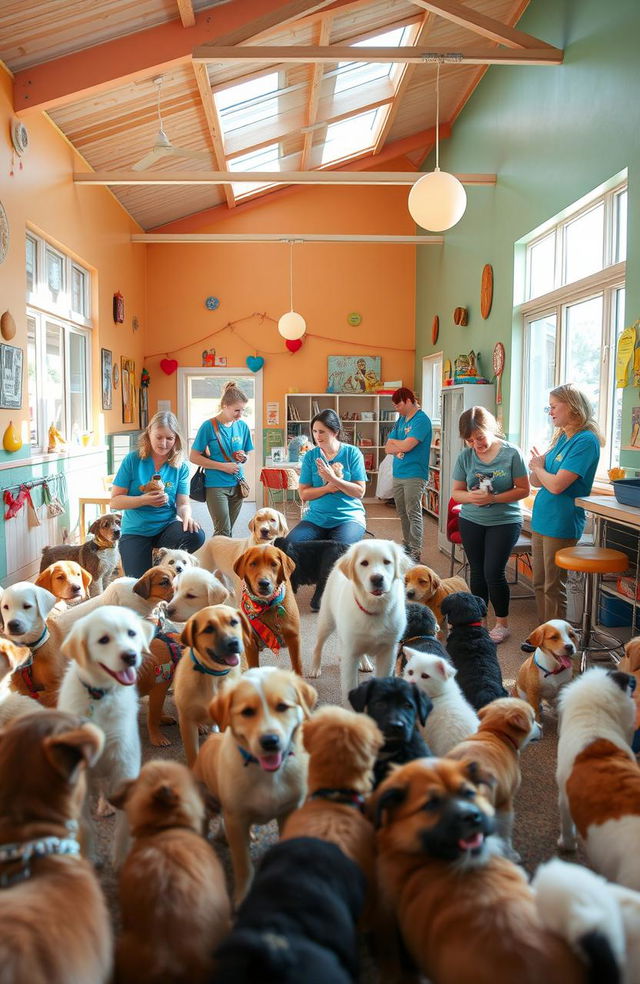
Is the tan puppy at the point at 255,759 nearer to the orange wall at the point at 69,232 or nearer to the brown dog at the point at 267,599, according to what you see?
the brown dog at the point at 267,599

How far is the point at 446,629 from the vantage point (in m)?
3.56

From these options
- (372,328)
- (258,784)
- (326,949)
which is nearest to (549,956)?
(326,949)

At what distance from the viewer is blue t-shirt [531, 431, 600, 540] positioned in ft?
11.5

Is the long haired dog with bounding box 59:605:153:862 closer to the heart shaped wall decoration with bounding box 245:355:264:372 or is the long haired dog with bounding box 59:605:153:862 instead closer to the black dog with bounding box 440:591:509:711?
the black dog with bounding box 440:591:509:711

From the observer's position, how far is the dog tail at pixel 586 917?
107 cm

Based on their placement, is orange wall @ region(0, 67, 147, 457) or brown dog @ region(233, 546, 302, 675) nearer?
brown dog @ region(233, 546, 302, 675)

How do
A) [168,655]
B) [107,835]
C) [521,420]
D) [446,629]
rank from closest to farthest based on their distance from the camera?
[107,835] → [168,655] → [446,629] → [521,420]

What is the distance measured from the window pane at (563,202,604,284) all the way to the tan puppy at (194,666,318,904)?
456 cm

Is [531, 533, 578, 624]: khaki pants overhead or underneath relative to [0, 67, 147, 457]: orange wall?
underneath

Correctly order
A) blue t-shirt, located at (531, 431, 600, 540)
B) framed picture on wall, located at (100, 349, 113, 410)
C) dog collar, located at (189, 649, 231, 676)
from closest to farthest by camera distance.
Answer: dog collar, located at (189, 649, 231, 676) → blue t-shirt, located at (531, 431, 600, 540) → framed picture on wall, located at (100, 349, 113, 410)

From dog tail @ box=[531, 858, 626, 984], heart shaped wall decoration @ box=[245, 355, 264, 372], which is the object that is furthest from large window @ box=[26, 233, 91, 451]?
dog tail @ box=[531, 858, 626, 984]

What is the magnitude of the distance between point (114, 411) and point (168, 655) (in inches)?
265

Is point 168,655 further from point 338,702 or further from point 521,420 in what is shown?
point 521,420

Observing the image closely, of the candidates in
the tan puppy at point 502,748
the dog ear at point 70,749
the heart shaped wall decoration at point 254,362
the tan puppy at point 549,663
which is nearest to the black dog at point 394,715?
the tan puppy at point 502,748
